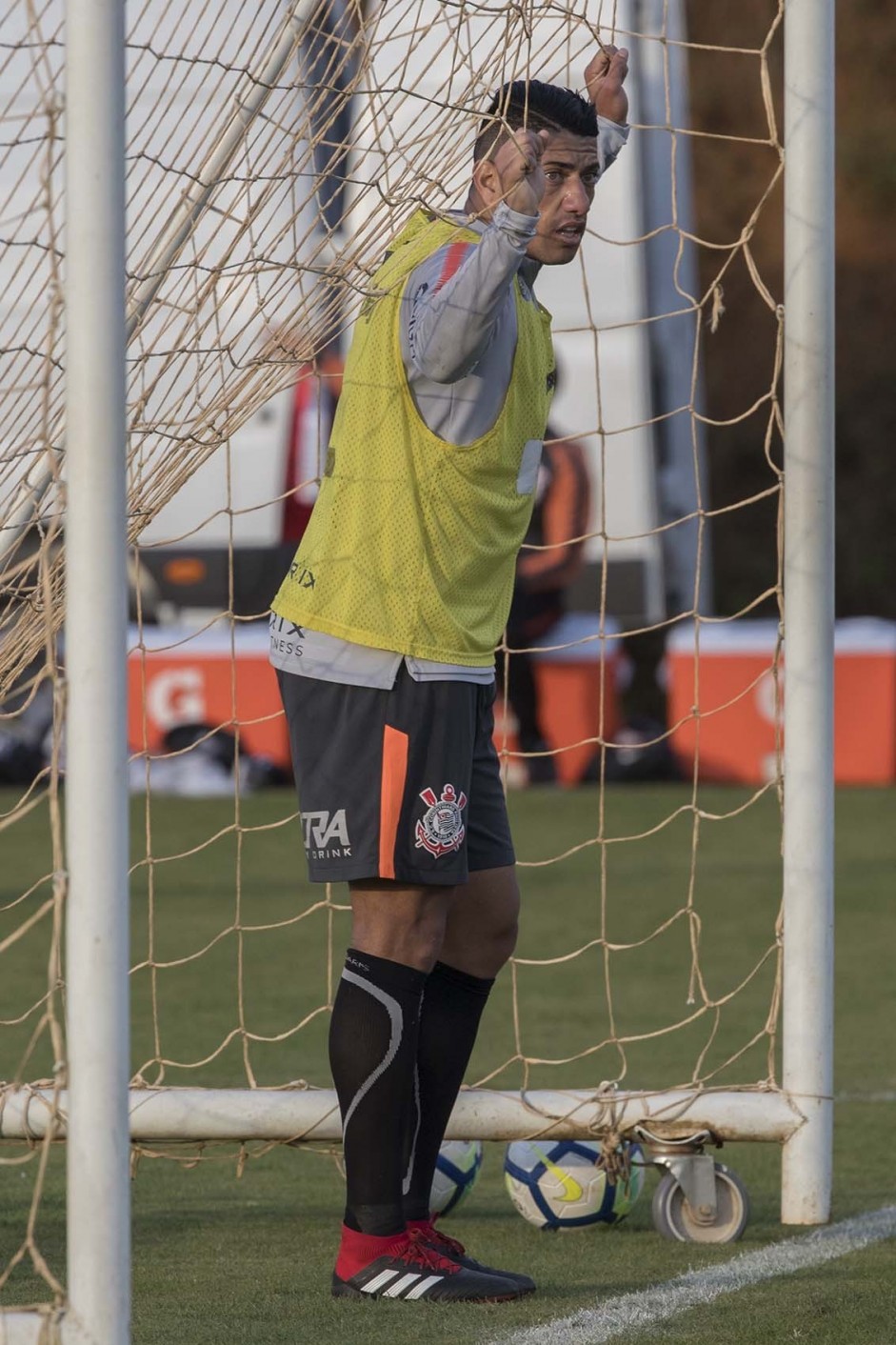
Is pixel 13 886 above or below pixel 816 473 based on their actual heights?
below

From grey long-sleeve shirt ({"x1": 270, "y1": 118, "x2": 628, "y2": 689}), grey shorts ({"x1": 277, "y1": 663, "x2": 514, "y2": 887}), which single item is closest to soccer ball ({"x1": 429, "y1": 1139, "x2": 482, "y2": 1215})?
grey shorts ({"x1": 277, "y1": 663, "x2": 514, "y2": 887})

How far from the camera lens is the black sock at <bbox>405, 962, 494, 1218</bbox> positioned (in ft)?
10.8

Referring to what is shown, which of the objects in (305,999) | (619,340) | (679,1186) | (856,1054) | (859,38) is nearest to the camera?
(679,1186)

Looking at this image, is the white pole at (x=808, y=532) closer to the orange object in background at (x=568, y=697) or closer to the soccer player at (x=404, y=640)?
the soccer player at (x=404, y=640)

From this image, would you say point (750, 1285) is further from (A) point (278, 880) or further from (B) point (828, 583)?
(A) point (278, 880)

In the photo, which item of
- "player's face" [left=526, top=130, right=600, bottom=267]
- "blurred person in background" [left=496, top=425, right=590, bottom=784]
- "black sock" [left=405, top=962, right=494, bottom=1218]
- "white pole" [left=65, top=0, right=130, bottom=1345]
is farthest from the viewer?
"blurred person in background" [left=496, top=425, right=590, bottom=784]

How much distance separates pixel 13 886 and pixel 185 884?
649 mm

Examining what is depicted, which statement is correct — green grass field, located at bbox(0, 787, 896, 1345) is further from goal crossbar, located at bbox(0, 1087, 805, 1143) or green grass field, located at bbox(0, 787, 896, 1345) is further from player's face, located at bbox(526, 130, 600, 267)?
player's face, located at bbox(526, 130, 600, 267)

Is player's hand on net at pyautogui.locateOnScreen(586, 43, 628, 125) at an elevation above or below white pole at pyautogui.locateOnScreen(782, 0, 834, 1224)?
above

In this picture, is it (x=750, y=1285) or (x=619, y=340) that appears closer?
(x=750, y=1285)

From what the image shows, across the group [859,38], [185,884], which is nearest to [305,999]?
[185,884]

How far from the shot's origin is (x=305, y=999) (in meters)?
5.80

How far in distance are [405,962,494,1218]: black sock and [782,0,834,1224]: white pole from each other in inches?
25.0

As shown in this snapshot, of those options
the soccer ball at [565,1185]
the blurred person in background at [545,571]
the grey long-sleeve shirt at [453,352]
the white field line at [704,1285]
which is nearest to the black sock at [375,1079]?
the white field line at [704,1285]
